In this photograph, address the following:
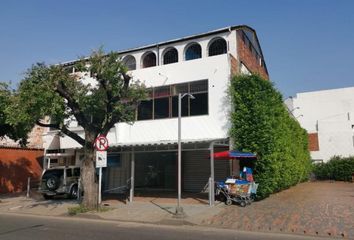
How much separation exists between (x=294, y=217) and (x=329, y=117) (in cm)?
3132

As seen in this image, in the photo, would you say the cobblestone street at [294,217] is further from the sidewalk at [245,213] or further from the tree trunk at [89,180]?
the tree trunk at [89,180]

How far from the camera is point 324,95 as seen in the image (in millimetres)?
43219

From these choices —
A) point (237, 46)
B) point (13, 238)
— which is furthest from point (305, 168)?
point (13, 238)

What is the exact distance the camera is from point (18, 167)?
84.7 ft

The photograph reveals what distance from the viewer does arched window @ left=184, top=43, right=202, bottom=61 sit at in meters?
24.9

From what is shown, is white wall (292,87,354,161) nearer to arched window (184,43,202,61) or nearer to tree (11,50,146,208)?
arched window (184,43,202,61)

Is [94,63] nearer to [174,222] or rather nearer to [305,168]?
[174,222]

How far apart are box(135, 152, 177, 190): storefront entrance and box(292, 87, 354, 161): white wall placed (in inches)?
796

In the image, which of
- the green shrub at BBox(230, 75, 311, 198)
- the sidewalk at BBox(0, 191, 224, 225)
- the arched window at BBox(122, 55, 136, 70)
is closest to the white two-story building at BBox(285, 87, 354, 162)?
the green shrub at BBox(230, 75, 311, 198)

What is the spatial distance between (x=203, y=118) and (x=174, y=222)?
790 cm

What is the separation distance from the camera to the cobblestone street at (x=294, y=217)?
453 inches

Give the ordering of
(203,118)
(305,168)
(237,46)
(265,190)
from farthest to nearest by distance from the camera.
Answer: (305,168), (237,46), (203,118), (265,190)

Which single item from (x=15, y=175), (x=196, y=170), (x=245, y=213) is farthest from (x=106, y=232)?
(x=15, y=175)

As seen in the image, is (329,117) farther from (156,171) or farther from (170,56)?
(156,171)
